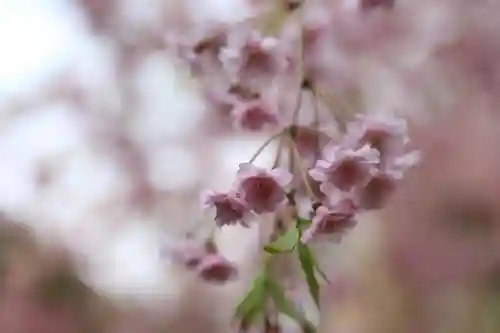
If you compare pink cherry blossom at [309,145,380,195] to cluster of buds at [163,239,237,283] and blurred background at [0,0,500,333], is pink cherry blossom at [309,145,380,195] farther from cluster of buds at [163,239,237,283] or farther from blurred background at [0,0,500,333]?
blurred background at [0,0,500,333]

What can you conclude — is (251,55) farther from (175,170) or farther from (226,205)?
(175,170)

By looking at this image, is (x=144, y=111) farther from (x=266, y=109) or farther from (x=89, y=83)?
(x=266, y=109)

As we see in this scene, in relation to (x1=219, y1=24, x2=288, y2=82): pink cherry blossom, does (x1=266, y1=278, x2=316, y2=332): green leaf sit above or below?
below

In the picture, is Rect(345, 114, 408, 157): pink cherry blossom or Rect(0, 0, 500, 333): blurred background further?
Rect(0, 0, 500, 333): blurred background

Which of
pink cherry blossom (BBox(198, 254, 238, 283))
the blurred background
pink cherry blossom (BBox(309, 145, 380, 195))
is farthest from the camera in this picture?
the blurred background

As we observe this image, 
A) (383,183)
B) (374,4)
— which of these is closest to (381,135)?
(383,183)

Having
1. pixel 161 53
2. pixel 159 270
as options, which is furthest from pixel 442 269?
pixel 161 53

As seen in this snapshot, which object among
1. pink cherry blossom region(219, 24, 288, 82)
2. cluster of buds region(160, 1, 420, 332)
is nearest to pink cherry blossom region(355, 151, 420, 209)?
cluster of buds region(160, 1, 420, 332)

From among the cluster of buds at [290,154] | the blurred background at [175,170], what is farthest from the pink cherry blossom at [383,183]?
the blurred background at [175,170]
